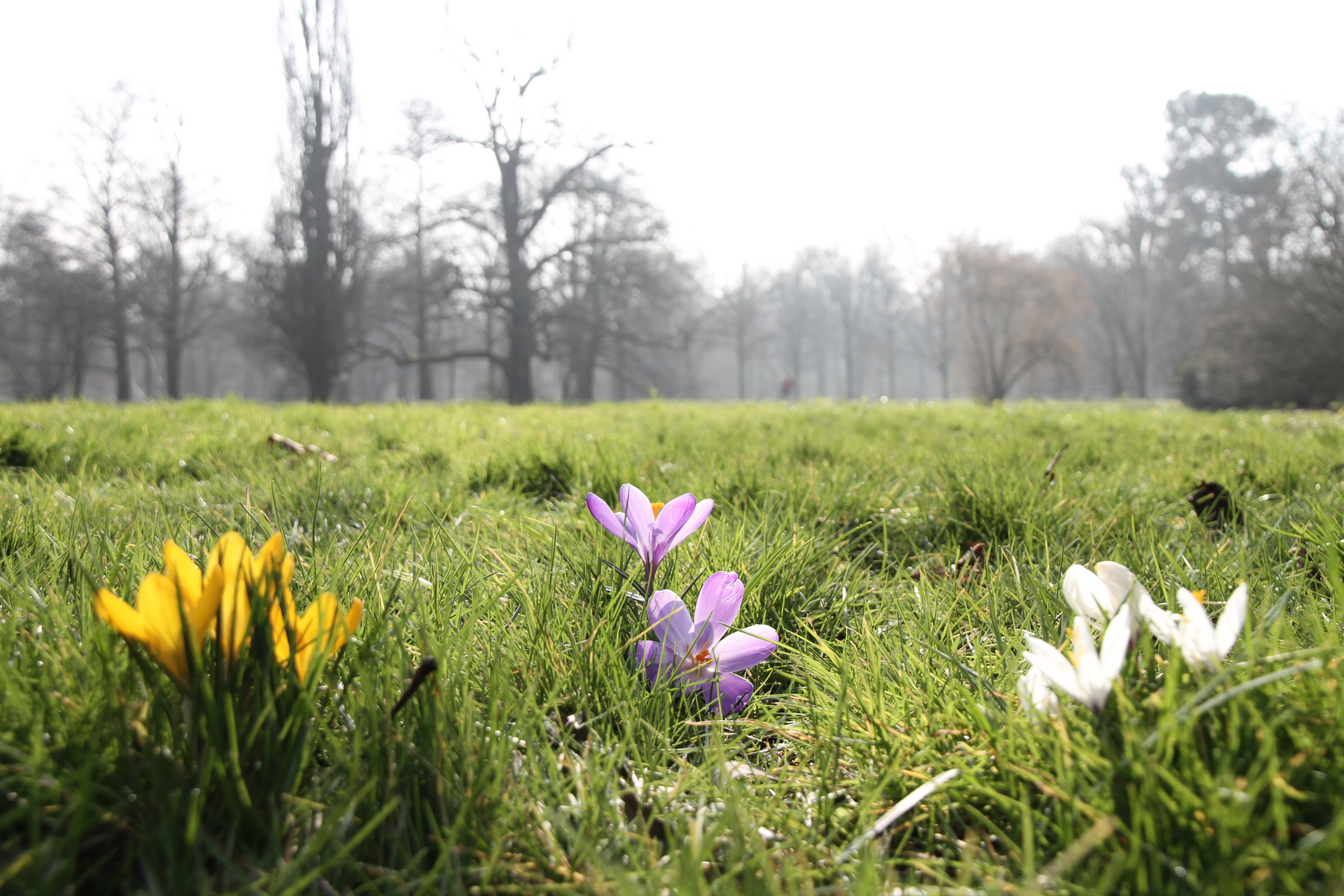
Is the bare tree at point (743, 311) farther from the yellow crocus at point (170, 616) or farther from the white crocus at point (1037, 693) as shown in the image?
the yellow crocus at point (170, 616)

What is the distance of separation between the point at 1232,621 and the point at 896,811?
1.29 ft

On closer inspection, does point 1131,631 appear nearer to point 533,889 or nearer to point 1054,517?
point 533,889

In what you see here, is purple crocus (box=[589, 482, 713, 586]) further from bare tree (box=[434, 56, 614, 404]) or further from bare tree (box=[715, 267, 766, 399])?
bare tree (box=[715, 267, 766, 399])

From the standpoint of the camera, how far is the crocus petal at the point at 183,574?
69cm

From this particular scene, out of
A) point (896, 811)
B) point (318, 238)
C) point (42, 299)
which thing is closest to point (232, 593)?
point (896, 811)

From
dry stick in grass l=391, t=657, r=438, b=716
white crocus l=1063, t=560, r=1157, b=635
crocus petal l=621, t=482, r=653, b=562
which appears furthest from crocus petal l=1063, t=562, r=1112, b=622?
dry stick in grass l=391, t=657, r=438, b=716

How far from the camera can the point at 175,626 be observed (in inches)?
27.4

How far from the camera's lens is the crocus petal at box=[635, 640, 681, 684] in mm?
1060

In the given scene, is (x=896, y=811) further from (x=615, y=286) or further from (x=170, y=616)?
(x=615, y=286)

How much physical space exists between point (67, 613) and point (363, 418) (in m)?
4.44

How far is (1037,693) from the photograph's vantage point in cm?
82

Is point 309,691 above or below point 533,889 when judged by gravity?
above

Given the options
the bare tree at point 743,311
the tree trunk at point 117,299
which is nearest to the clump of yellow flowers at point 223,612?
the tree trunk at point 117,299

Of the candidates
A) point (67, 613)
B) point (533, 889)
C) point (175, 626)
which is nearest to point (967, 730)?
point (533, 889)
